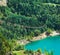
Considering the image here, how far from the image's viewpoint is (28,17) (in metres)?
50.9

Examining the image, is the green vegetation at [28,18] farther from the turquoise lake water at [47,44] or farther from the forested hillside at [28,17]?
the turquoise lake water at [47,44]

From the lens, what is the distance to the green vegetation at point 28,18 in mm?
47125

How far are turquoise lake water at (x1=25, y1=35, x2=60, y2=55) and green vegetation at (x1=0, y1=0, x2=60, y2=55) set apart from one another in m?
1.50

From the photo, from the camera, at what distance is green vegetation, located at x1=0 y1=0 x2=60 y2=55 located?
4712 cm

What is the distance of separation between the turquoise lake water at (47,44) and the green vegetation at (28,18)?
1.50m

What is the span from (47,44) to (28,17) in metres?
6.89

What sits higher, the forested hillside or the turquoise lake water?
the forested hillside

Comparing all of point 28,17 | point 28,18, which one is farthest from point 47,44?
→ point 28,17

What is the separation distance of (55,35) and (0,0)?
9951 mm

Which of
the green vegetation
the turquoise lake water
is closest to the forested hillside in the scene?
the green vegetation

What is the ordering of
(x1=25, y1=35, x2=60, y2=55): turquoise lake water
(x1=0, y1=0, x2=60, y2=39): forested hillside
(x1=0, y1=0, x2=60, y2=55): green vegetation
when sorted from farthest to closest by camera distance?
1. (x1=0, y1=0, x2=60, y2=39): forested hillside
2. (x1=0, y1=0, x2=60, y2=55): green vegetation
3. (x1=25, y1=35, x2=60, y2=55): turquoise lake water

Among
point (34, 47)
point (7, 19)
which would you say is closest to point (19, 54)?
point (34, 47)

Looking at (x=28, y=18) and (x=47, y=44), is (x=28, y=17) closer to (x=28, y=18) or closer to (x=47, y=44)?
(x=28, y=18)

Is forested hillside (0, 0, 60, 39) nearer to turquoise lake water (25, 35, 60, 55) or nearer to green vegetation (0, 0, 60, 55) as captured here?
green vegetation (0, 0, 60, 55)
